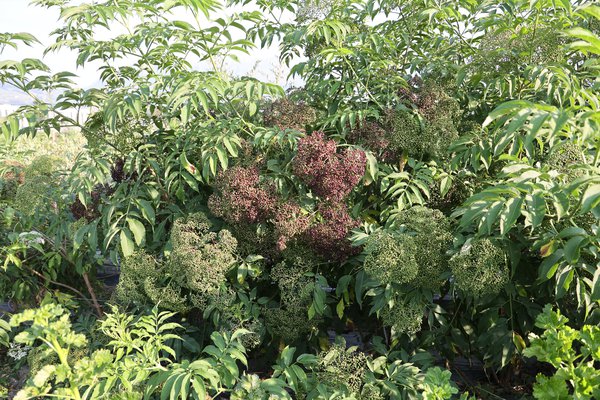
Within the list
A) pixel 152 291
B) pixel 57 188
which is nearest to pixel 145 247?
pixel 152 291

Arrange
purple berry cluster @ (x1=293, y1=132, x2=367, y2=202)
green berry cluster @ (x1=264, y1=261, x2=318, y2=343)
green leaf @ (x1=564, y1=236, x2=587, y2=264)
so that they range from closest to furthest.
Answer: green leaf @ (x1=564, y1=236, x2=587, y2=264) → purple berry cluster @ (x1=293, y1=132, x2=367, y2=202) → green berry cluster @ (x1=264, y1=261, x2=318, y2=343)

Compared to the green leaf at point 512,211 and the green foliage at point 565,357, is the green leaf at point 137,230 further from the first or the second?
the green foliage at point 565,357

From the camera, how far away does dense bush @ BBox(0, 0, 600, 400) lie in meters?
1.86

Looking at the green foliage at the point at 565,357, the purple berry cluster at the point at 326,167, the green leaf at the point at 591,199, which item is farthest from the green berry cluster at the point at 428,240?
the green leaf at the point at 591,199

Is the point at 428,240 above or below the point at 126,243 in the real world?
below

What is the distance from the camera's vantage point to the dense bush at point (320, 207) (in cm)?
186

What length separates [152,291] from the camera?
7.38ft

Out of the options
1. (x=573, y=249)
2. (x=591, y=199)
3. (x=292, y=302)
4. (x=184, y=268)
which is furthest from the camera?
(x=292, y=302)

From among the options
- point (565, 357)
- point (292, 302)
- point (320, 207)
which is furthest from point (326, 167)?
point (565, 357)

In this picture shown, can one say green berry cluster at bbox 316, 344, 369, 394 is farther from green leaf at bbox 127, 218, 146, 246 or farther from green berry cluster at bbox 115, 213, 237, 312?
green leaf at bbox 127, 218, 146, 246

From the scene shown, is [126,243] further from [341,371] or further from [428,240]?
[428,240]

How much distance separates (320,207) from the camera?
229 centimetres

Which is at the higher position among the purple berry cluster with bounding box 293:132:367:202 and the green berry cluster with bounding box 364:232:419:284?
the purple berry cluster with bounding box 293:132:367:202

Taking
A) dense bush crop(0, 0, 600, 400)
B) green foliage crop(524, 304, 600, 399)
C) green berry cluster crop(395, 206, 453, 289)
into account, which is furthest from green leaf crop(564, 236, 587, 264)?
green berry cluster crop(395, 206, 453, 289)
